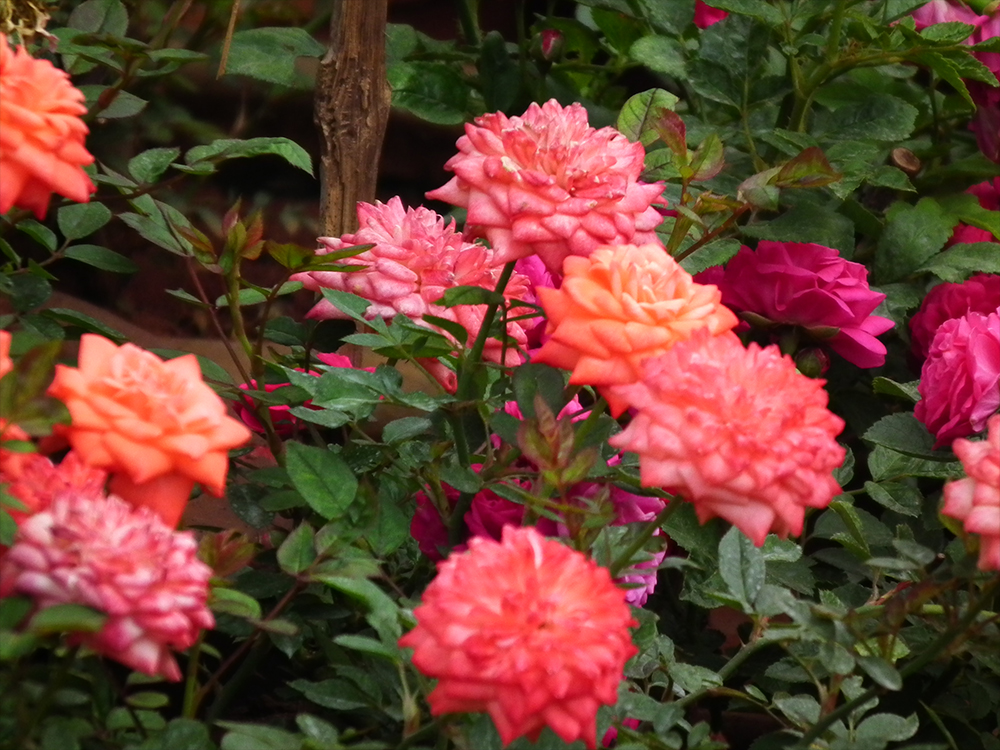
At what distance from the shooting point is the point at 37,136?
47 centimetres

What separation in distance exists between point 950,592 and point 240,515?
38 cm

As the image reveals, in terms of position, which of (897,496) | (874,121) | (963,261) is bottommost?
(897,496)

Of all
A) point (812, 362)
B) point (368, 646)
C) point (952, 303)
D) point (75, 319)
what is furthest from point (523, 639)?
point (952, 303)

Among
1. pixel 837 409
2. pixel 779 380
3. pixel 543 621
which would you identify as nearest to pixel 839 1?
pixel 837 409

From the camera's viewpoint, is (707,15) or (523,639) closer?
(523,639)

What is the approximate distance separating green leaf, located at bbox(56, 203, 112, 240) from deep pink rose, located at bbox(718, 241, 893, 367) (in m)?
0.45

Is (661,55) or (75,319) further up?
(661,55)

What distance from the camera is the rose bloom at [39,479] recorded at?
1.40ft

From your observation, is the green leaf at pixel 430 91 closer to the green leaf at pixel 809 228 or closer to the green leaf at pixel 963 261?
the green leaf at pixel 809 228

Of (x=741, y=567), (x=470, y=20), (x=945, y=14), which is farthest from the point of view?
(x=470, y=20)

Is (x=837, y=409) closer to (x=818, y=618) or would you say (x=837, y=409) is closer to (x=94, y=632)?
(x=818, y=618)

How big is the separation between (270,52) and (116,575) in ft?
2.27

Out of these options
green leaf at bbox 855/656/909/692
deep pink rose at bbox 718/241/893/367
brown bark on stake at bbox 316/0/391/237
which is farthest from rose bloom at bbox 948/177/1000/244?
green leaf at bbox 855/656/909/692

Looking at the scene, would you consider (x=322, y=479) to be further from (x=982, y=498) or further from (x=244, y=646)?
(x=982, y=498)
